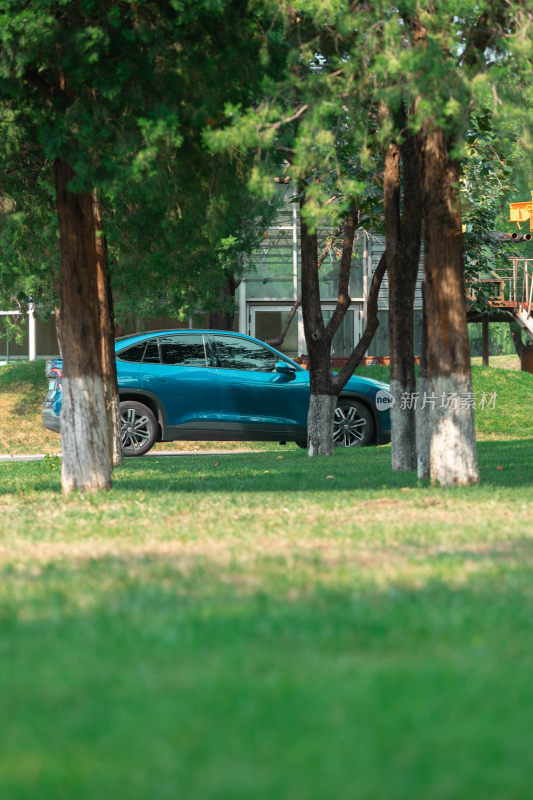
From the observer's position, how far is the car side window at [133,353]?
1788 cm

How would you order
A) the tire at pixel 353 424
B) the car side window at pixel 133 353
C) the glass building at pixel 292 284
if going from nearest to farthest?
the car side window at pixel 133 353
the tire at pixel 353 424
the glass building at pixel 292 284

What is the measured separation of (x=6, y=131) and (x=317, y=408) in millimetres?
6807

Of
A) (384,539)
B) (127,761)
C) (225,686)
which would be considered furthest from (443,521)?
(127,761)

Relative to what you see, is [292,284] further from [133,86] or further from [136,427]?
[133,86]

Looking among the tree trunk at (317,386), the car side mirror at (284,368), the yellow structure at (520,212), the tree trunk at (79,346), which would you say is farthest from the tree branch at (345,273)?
the yellow structure at (520,212)

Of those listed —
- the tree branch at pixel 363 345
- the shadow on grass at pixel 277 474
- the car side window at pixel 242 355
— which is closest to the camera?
the shadow on grass at pixel 277 474

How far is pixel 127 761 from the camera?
10.0 ft

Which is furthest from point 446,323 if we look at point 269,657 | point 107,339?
point 269,657

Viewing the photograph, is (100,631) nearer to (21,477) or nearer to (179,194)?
(179,194)

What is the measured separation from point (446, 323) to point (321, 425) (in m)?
6.42

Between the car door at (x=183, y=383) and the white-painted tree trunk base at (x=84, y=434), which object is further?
the car door at (x=183, y=383)

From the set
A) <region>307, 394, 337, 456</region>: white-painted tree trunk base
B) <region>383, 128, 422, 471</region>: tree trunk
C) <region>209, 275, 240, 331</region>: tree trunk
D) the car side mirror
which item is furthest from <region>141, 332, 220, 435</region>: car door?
<region>209, 275, 240, 331</region>: tree trunk

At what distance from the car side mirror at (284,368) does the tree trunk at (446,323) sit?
23.4 feet

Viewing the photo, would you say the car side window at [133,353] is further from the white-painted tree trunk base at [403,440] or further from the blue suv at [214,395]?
the white-painted tree trunk base at [403,440]
